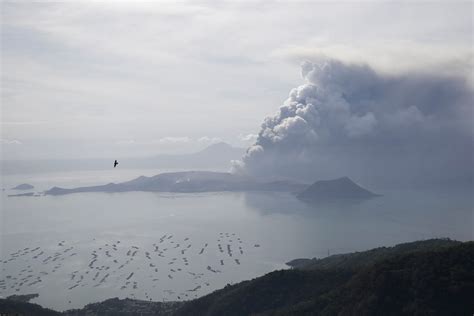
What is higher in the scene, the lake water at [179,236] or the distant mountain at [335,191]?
the distant mountain at [335,191]

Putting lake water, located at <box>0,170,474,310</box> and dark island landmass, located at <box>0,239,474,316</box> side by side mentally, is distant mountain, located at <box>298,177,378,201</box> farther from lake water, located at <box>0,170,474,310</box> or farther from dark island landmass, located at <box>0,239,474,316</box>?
dark island landmass, located at <box>0,239,474,316</box>

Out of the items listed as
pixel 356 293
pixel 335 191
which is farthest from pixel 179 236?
pixel 335 191

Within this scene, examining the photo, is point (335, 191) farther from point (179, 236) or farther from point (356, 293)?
point (356, 293)

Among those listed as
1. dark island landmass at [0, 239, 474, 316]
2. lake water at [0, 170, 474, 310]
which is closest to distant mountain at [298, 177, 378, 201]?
lake water at [0, 170, 474, 310]

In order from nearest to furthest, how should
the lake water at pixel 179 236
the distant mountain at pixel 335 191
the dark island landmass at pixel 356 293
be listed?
the dark island landmass at pixel 356 293
the lake water at pixel 179 236
the distant mountain at pixel 335 191

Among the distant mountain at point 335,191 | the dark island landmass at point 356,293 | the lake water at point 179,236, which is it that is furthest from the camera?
the distant mountain at point 335,191

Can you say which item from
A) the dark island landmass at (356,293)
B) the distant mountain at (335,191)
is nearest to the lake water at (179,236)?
the distant mountain at (335,191)

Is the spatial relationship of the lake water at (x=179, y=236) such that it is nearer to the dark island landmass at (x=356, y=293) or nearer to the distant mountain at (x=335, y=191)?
the distant mountain at (x=335, y=191)
